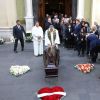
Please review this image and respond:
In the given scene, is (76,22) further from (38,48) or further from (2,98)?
(2,98)

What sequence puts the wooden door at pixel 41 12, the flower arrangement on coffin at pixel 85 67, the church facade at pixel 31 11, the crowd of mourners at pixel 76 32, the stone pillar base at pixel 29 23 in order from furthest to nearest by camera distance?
the wooden door at pixel 41 12
the stone pillar base at pixel 29 23
the church facade at pixel 31 11
the crowd of mourners at pixel 76 32
the flower arrangement on coffin at pixel 85 67

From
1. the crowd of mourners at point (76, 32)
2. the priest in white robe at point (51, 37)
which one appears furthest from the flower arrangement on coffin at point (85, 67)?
the crowd of mourners at point (76, 32)

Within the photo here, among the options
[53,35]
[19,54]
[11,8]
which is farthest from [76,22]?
[11,8]

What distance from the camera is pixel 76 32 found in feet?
45.2

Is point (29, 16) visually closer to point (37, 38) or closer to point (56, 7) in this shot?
point (56, 7)

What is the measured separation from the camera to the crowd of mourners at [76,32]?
514 inches

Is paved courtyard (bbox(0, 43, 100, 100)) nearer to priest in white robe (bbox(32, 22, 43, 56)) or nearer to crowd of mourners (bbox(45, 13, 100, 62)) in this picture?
priest in white robe (bbox(32, 22, 43, 56))

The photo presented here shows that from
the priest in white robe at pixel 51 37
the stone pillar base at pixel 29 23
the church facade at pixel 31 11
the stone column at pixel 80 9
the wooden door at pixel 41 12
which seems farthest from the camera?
the wooden door at pixel 41 12

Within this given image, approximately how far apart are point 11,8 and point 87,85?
29.9 feet

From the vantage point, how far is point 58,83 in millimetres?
9758

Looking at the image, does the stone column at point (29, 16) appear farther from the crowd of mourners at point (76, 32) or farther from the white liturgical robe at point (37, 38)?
the white liturgical robe at point (37, 38)

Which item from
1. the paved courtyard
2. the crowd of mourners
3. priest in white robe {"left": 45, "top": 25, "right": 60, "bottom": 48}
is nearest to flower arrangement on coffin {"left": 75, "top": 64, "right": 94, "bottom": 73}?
the paved courtyard

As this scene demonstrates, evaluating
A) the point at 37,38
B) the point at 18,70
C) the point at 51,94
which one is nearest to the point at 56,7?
the point at 37,38

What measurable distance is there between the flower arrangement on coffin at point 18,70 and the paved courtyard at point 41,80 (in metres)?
0.20
